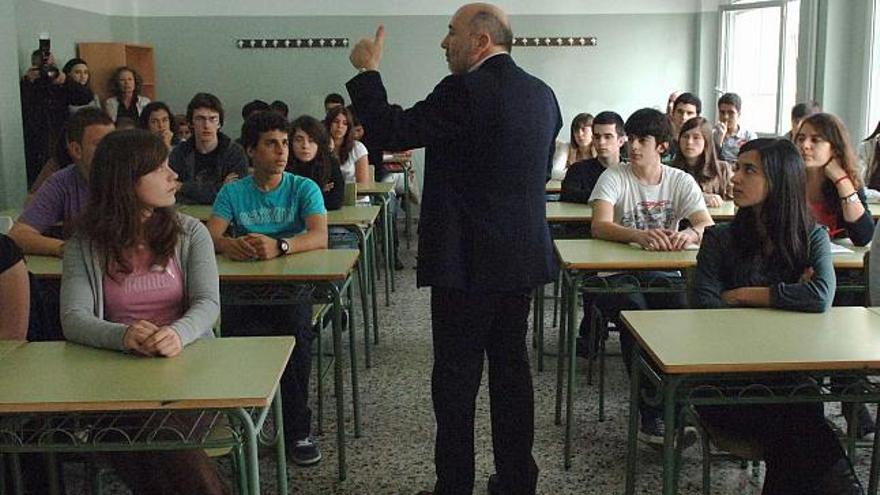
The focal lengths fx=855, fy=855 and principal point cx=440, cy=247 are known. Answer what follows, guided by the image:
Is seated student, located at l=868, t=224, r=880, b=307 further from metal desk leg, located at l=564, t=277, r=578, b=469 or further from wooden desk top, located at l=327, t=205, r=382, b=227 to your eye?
wooden desk top, located at l=327, t=205, r=382, b=227

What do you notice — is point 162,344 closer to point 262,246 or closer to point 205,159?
point 262,246

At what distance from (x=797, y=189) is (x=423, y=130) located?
1.13 meters

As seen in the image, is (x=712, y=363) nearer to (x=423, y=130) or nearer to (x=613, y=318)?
(x=423, y=130)

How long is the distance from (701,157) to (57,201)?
303 cm

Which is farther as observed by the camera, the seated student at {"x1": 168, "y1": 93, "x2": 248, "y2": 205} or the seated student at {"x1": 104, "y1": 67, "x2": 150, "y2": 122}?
the seated student at {"x1": 104, "y1": 67, "x2": 150, "y2": 122}

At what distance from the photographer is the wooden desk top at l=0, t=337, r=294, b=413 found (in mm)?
1646

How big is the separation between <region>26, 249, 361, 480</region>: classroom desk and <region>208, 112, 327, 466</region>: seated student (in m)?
0.11

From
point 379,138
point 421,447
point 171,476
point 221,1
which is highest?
point 221,1

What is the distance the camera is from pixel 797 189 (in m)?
2.47

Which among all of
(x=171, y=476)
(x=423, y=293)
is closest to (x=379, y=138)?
(x=171, y=476)

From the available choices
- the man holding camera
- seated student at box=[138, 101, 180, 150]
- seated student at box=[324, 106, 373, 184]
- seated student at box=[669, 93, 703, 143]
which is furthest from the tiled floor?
the man holding camera

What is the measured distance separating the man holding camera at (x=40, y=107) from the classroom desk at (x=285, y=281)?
4.20m

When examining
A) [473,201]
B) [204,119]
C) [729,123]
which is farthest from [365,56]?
[729,123]

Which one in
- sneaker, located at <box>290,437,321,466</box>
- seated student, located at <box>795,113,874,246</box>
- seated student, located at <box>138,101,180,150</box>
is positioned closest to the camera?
sneaker, located at <box>290,437,321,466</box>
